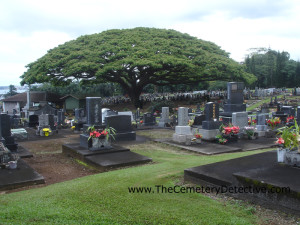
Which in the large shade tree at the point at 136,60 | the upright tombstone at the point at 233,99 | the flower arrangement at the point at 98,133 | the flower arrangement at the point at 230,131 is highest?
the large shade tree at the point at 136,60

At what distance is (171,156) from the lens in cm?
966

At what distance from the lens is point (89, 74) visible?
3139 centimetres

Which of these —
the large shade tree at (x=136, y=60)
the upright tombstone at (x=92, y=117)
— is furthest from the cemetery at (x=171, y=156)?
the large shade tree at (x=136, y=60)

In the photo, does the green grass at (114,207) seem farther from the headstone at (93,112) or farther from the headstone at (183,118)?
the headstone at (183,118)

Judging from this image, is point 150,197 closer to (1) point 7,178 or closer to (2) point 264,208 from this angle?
(2) point 264,208

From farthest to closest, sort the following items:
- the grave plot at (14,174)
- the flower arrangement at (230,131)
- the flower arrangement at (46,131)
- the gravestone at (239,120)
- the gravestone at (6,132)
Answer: the flower arrangement at (46,131) < the gravestone at (239,120) < the flower arrangement at (230,131) < the gravestone at (6,132) < the grave plot at (14,174)

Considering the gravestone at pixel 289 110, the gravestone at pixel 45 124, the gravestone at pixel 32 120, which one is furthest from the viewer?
the gravestone at pixel 32 120

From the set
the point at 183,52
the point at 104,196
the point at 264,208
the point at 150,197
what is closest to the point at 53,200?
the point at 104,196

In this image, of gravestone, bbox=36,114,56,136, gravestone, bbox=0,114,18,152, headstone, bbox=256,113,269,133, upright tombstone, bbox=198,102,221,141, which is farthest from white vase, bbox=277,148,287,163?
gravestone, bbox=36,114,56,136

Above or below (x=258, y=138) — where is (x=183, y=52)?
above

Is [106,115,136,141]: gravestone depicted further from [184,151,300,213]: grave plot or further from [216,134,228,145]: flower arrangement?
[184,151,300,213]: grave plot

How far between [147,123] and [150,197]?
1514 cm

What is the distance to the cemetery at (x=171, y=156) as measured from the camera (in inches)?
192

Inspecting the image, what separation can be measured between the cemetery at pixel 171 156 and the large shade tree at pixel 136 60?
10.5 m
